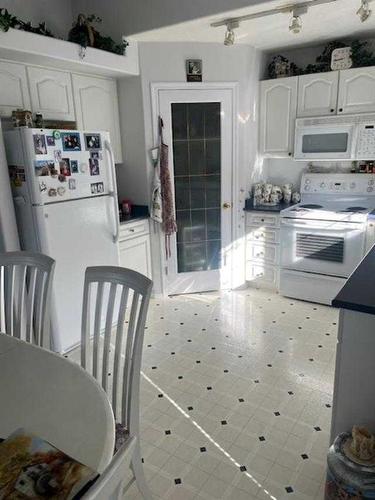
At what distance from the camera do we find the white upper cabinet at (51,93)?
2818 mm

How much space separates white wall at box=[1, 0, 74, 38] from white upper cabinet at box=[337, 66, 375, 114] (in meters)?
2.58

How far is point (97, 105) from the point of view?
3352 millimetres

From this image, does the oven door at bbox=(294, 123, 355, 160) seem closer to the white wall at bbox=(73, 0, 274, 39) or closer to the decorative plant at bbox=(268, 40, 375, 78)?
the decorative plant at bbox=(268, 40, 375, 78)

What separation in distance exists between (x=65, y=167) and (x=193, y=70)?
162cm

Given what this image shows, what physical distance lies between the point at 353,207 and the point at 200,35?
2.17 m

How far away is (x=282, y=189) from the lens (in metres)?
4.05

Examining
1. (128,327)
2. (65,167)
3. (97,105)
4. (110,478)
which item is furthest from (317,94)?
(110,478)

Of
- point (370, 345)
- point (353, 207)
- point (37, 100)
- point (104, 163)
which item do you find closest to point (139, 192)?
point (104, 163)

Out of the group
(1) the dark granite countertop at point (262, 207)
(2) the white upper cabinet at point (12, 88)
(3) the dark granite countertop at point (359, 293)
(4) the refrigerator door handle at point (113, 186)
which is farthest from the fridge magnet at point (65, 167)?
(3) the dark granite countertop at point (359, 293)

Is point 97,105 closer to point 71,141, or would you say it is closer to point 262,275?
point 71,141

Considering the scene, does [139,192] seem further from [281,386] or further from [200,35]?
[281,386]

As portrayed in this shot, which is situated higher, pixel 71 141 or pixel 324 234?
pixel 71 141

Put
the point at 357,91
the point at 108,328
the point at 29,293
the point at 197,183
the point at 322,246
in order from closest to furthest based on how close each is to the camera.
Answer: the point at 108,328, the point at 29,293, the point at 357,91, the point at 322,246, the point at 197,183

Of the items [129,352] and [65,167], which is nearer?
[129,352]
